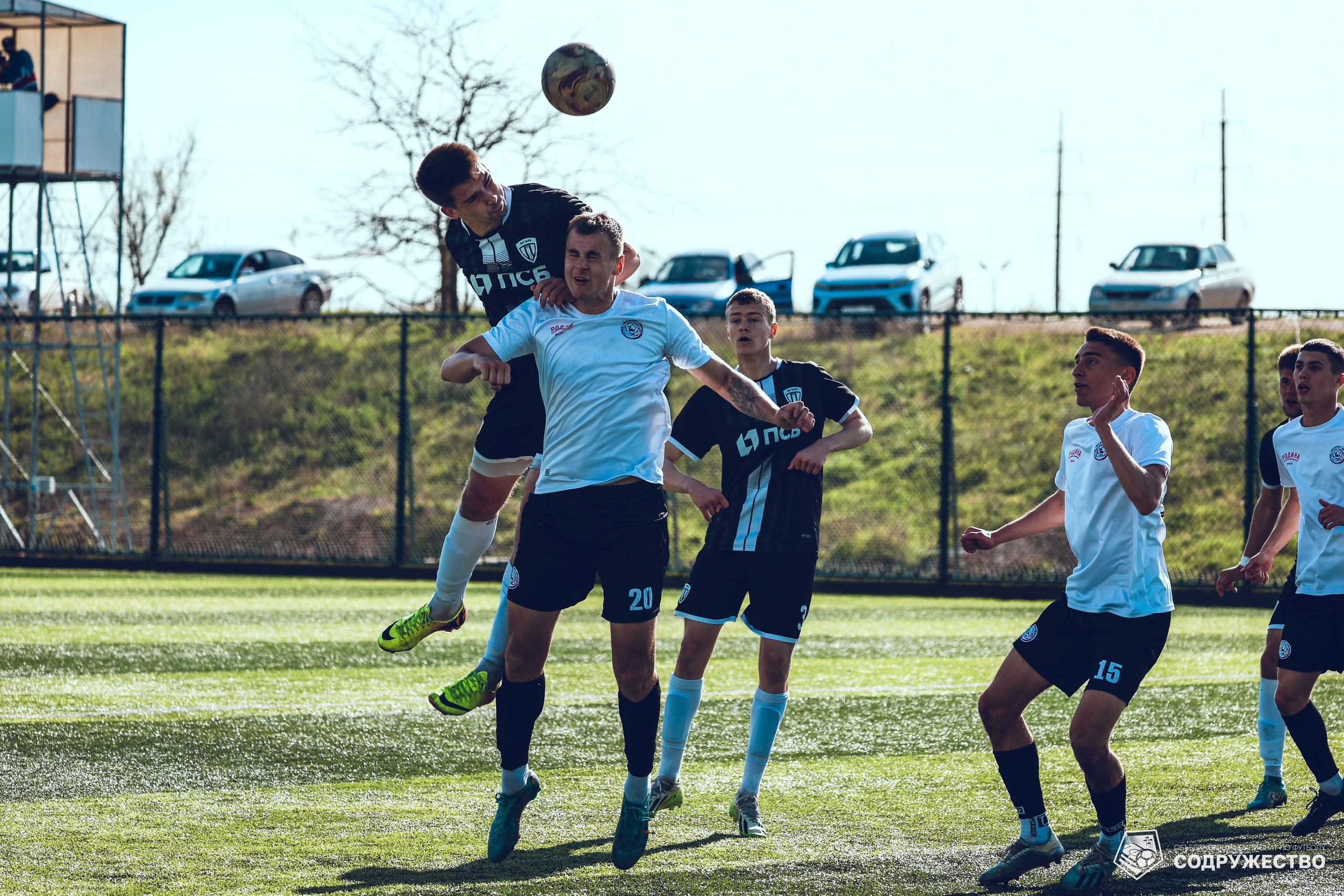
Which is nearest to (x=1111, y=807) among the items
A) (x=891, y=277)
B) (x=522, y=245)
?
(x=522, y=245)

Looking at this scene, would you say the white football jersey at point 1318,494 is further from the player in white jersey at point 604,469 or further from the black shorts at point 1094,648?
the player in white jersey at point 604,469

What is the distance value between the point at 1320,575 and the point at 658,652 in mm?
5606

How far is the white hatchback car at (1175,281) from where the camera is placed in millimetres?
24547

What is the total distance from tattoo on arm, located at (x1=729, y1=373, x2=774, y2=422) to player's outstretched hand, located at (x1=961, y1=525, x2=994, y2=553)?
0.90m

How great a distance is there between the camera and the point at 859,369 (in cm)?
2327

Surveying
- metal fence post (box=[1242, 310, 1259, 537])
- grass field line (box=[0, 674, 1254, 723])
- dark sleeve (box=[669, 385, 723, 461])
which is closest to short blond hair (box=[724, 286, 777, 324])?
dark sleeve (box=[669, 385, 723, 461])

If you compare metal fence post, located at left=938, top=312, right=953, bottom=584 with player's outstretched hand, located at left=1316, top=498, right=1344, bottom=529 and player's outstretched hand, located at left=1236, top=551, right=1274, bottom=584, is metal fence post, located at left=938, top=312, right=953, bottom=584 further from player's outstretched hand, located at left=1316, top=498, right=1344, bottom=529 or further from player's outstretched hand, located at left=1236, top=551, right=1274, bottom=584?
player's outstretched hand, located at left=1316, top=498, right=1344, bottom=529

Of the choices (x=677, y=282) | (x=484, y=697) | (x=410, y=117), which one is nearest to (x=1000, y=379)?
(x=677, y=282)

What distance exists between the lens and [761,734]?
5.42 metres

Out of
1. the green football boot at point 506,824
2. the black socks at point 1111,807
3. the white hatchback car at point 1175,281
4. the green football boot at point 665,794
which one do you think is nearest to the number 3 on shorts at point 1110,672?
the black socks at point 1111,807

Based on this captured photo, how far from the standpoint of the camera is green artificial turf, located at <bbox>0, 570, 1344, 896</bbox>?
Result: 457 cm

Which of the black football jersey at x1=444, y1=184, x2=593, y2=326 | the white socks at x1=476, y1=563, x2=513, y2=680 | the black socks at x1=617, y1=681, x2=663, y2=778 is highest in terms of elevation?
the black football jersey at x1=444, y1=184, x2=593, y2=326

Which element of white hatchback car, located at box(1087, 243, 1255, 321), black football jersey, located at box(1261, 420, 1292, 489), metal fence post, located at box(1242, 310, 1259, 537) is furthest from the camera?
white hatchback car, located at box(1087, 243, 1255, 321)

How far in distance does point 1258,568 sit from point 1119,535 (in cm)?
166
